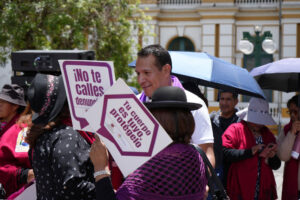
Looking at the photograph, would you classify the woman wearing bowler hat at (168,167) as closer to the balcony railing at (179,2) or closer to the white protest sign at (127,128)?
the white protest sign at (127,128)

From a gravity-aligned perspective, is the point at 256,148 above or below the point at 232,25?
below

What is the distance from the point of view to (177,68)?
4.97m

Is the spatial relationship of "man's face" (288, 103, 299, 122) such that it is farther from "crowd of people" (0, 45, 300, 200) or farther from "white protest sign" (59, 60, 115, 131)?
"white protest sign" (59, 60, 115, 131)

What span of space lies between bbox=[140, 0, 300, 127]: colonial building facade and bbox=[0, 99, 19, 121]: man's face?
16064 millimetres

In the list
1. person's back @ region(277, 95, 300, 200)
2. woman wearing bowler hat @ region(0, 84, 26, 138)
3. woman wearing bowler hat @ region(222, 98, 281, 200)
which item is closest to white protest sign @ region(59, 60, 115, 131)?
woman wearing bowler hat @ region(0, 84, 26, 138)

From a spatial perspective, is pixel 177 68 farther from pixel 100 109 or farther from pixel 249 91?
pixel 100 109

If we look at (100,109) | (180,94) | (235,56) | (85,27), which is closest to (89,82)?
(100,109)

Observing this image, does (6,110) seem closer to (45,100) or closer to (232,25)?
(45,100)

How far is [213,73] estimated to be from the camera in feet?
16.1

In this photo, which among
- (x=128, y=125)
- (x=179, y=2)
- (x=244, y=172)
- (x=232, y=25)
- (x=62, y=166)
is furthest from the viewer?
(x=179, y=2)

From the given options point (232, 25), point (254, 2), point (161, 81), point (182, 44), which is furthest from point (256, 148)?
point (254, 2)

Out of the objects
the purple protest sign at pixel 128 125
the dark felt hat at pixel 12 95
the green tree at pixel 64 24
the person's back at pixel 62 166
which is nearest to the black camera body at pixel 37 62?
the dark felt hat at pixel 12 95

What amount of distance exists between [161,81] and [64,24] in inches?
339

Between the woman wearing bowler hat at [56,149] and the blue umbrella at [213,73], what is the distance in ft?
7.40
